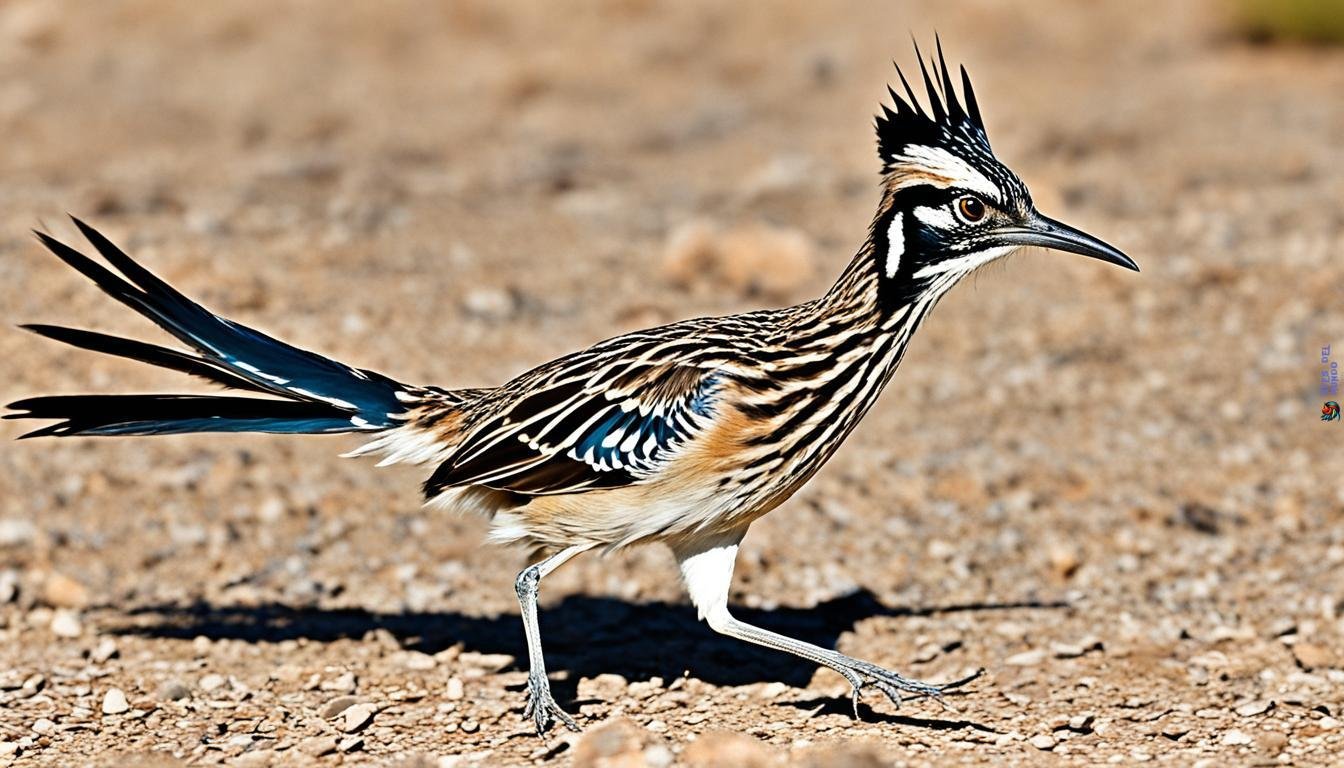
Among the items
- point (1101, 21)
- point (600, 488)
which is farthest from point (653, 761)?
point (1101, 21)

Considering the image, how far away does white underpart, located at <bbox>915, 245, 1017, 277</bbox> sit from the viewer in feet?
17.8

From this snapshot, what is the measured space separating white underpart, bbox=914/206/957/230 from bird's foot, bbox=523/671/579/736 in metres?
1.97

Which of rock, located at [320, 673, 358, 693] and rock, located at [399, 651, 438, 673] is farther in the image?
rock, located at [399, 651, 438, 673]

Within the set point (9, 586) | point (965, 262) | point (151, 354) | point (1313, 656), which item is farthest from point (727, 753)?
Answer: point (9, 586)

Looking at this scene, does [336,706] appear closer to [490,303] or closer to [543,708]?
[543,708]

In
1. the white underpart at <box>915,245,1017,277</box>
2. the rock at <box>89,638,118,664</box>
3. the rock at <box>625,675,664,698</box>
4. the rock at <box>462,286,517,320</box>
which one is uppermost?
the rock at <box>462,286,517,320</box>

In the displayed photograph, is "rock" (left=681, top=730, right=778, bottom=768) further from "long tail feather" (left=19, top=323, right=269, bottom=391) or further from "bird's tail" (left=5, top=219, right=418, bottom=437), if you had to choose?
"long tail feather" (left=19, top=323, right=269, bottom=391)

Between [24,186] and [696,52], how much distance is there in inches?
273

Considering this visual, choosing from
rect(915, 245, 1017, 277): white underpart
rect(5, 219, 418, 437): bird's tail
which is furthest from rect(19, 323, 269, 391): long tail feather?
rect(915, 245, 1017, 277): white underpart

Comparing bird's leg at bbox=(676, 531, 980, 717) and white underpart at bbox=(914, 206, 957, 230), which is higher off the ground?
white underpart at bbox=(914, 206, 957, 230)

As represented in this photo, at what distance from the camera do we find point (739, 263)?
A: 32.5 ft

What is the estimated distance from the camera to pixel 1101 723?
5605mm

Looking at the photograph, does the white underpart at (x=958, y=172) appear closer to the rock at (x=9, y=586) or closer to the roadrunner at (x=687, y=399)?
the roadrunner at (x=687, y=399)

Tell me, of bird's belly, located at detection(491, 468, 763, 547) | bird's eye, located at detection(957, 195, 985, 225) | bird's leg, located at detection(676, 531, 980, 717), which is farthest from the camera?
bird's leg, located at detection(676, 531, 980, 717)
